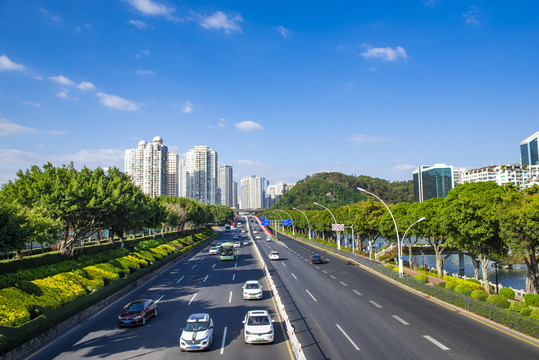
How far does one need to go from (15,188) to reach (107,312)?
2364 centimetres

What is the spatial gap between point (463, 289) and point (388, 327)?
1113cm

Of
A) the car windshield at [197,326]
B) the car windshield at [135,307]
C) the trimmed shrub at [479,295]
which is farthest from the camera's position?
the trimmed shrub at [479,295]

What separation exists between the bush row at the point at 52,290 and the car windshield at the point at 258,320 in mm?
12486

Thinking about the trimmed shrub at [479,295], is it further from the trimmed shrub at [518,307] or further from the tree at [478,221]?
the tree at [478,221]

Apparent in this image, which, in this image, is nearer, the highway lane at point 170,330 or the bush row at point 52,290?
the highway lane at point 170,330

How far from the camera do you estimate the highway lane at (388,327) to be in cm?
1730

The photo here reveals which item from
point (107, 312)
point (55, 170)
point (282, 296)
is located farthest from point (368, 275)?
point (55, 170)

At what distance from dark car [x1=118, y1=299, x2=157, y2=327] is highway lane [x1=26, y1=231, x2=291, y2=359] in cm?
40

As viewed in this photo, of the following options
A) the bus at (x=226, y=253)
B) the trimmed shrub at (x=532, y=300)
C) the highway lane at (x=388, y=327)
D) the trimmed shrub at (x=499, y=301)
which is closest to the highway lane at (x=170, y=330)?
the highway lane at (x=388, y=327)

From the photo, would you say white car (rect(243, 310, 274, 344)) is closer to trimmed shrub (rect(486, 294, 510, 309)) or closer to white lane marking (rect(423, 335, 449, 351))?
white lane marking (rect(423, 335, 449, 351))

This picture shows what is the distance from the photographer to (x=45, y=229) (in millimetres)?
32094

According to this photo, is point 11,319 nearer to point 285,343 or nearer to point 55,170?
point 285,343

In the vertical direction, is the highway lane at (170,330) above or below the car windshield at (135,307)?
below

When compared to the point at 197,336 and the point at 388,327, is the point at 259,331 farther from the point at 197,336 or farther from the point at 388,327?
the point at 388,327
